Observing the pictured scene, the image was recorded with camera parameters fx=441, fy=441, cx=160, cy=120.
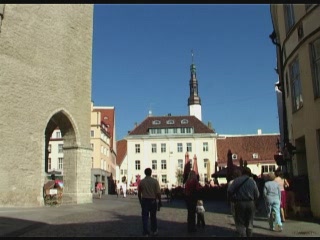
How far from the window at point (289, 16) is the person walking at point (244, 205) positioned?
9.03 meters

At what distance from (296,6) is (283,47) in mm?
2530

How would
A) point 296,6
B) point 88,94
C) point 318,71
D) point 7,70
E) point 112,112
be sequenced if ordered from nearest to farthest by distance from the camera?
point 318,71, point 296,6, point 7,70, point 88,94, point 112,112

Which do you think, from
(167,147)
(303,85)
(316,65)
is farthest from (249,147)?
(316,65)

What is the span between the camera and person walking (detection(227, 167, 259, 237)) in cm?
902

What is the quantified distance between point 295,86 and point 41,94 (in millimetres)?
15005

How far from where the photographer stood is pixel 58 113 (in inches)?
1076

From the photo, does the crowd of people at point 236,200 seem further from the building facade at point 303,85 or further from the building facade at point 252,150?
the building facade at point 252,150

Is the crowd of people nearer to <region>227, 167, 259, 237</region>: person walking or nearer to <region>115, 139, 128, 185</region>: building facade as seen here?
<region>227, 167, 259, 237</region>: person walking

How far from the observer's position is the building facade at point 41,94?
76.1ft

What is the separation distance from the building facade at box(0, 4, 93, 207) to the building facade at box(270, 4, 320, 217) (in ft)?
45.9

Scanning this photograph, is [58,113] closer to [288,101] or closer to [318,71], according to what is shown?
[288,101]

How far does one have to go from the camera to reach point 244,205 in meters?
9.02

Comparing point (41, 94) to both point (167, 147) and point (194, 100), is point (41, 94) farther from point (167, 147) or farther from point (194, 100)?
point (194, 100)

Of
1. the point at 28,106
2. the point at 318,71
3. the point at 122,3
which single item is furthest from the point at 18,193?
the point at 122,3
